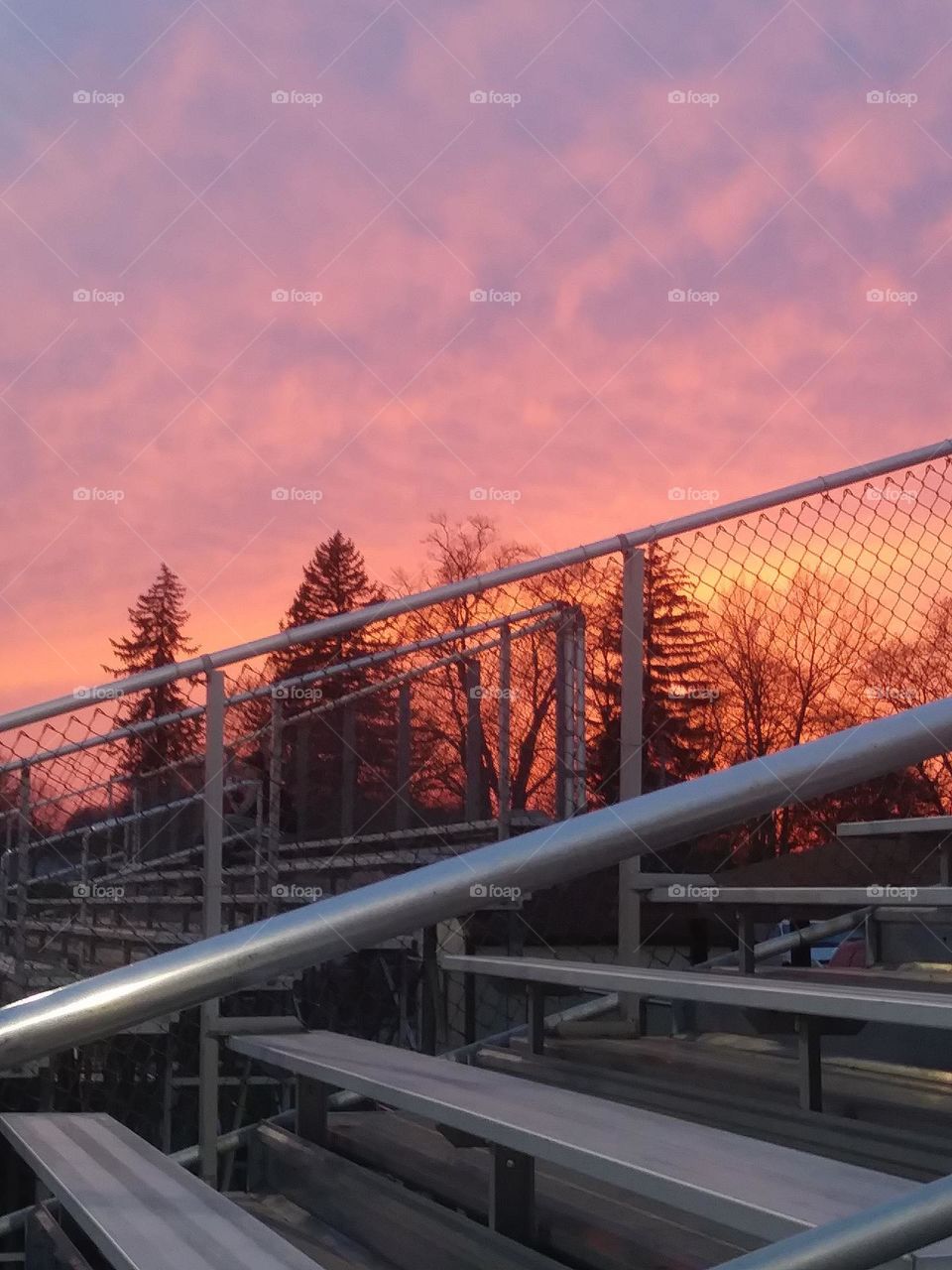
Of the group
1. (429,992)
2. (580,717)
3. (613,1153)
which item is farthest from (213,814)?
(613,1153)

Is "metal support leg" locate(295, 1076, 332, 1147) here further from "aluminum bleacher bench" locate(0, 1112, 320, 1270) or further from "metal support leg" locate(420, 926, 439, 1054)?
"metal support leg" locate(420, 926, 439, 1054)

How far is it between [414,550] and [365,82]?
9.40 metres

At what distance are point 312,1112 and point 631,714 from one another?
106 centimetres

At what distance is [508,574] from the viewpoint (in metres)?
2.72

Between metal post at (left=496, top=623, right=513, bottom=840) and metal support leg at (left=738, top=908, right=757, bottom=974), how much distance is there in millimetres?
1101

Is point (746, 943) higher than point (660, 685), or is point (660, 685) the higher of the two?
point (660, 685)

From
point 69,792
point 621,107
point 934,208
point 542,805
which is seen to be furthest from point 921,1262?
point 621,107

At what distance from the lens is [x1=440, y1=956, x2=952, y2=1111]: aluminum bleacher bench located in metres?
1.32

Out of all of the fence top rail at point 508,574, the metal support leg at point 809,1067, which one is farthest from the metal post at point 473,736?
the metal support leg at point 809,1067

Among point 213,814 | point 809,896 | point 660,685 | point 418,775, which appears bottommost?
point 809,896

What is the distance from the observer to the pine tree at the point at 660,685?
10.7 ft

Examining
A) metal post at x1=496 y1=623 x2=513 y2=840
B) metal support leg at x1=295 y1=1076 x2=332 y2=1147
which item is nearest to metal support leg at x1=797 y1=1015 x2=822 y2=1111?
metal support leg at x1=295 y1=1076 x2=332 y2=1147

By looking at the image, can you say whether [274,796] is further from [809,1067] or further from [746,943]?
[809,1067]

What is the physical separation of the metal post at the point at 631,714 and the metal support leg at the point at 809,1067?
943 mm
